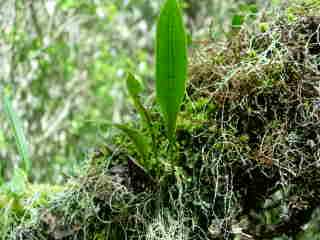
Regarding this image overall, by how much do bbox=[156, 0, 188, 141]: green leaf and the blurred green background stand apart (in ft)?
5.28

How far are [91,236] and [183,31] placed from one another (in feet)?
1.47

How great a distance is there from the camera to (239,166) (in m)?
0.78

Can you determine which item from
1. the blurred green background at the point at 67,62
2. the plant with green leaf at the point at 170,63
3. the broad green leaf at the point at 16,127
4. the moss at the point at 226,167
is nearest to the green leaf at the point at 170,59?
the plant with green leaf at the point at 170,63

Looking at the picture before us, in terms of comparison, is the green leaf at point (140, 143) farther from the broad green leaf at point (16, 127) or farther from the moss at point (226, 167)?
the broad green leaf at point (16, 127)

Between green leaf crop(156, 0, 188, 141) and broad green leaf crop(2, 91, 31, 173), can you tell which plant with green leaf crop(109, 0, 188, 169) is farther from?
broad green leaf crop(2, 91, 31, 173)

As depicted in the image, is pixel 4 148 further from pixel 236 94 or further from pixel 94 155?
pixel 236 94

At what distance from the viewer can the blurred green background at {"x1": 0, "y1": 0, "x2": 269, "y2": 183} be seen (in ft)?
8.59

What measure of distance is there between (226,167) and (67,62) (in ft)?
8.14

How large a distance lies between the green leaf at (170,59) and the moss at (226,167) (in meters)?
0.11

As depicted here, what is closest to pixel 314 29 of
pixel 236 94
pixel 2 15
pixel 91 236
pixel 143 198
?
pixel 236 94

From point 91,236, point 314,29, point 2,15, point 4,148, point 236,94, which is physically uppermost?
point 2,15

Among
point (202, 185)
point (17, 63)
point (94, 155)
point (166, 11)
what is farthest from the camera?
point (17, 63)

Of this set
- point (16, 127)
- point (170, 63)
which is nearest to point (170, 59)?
point (170, 63)

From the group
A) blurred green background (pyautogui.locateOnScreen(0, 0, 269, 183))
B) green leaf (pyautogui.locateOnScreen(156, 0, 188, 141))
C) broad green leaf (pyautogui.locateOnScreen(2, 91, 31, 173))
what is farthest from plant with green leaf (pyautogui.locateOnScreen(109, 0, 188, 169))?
blurred green background (pyautogui.locateOnScreen(0, 0, 269, 183))
